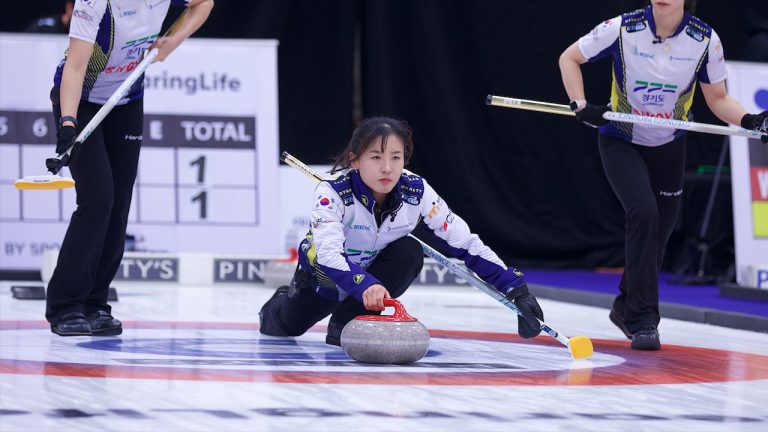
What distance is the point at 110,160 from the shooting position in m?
4.35

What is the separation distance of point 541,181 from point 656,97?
4.32 m

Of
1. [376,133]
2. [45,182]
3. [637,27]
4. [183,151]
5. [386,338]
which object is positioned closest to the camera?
[386,338]

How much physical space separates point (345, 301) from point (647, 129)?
1.31 metres

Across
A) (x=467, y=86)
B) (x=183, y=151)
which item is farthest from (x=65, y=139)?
(x=467, y=86)

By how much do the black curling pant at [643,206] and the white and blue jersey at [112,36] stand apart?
1739 millimetres

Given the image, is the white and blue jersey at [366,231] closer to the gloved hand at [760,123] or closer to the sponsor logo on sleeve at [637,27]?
the sponsor logo on sleeve at [637,27]

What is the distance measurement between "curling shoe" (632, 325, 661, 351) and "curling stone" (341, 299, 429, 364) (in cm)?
102

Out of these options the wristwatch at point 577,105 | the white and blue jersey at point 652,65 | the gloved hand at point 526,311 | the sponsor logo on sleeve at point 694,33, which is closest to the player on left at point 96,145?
the gloved hand at point 526,311

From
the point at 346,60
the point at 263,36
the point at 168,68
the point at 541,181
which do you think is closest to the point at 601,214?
the point at 541,181

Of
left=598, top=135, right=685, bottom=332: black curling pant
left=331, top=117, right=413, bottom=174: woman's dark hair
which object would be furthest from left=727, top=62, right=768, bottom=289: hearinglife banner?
left=331, top=117, right=413, bottom=174: woman's dark hair

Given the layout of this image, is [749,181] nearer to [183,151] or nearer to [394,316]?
[183,151]

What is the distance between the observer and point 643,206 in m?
4.45

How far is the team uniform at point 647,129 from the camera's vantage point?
14.7 feet

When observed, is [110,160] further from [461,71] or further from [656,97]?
[461,71]
